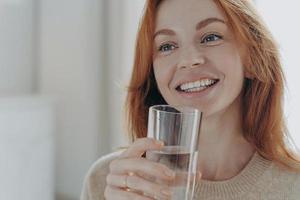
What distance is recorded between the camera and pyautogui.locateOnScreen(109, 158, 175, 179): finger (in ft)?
2.28

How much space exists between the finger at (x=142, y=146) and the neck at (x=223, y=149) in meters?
0.32

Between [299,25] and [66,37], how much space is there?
2.55 ft

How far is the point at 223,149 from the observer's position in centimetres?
109

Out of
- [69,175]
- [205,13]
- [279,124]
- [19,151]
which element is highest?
[205,13]

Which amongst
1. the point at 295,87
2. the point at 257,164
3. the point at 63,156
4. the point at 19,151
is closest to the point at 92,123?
the point at 63,156

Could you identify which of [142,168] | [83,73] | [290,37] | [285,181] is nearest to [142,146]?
[142,168]

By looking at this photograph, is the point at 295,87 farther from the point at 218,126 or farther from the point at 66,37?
the point at 66,37

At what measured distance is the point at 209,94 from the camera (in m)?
0.93

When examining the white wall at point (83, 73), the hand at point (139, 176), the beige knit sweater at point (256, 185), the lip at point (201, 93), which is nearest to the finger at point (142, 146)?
the hand at point (139, 176)

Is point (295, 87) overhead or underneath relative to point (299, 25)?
underneath

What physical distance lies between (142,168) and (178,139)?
0.07 m

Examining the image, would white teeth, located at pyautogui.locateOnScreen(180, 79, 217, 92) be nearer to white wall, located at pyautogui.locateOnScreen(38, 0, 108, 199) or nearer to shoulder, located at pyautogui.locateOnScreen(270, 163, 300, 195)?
shoulder, located at pyautogui.locateOnScreen(270, 163, 300, 195)

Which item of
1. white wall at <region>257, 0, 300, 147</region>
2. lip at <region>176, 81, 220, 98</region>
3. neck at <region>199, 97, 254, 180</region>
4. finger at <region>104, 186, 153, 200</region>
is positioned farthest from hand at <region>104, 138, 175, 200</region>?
white wall at <region>257, 0, 300, 147</region>

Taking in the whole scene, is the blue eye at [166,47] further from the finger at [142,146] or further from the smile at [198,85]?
the finger at [142,146]
